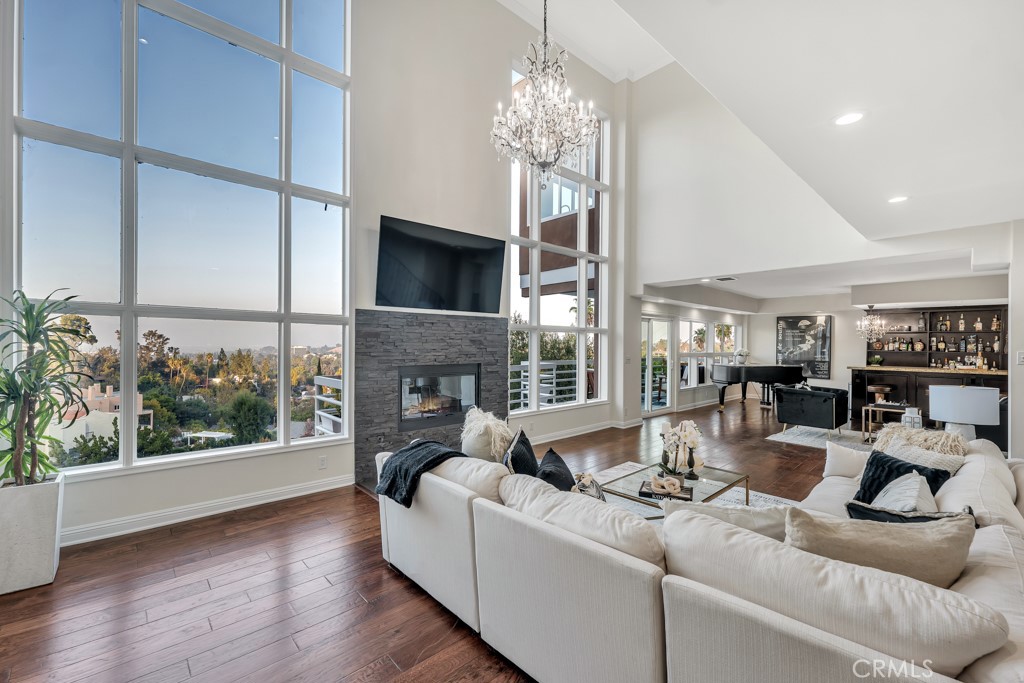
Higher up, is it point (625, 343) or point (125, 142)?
point (125, 142)

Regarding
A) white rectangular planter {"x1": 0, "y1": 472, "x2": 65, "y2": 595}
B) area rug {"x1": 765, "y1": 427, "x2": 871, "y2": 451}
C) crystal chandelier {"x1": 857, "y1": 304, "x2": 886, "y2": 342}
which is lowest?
area rug {"x1": 765, "y1": 427, "x2": 871, "y2": 451}

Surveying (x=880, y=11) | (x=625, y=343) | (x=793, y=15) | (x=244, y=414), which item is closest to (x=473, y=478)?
(x=793, y=15)

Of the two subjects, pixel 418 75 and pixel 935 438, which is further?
pixel 418 75

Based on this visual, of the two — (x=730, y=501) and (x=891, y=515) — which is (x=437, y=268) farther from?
(x=891, y=515)

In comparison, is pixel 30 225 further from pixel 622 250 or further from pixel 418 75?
pixel 622 250

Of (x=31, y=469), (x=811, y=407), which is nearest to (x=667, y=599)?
(x=31, y=469)

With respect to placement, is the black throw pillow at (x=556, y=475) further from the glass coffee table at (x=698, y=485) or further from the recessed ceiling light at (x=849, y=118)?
the recessed ceiling light at (x=849, y=118)

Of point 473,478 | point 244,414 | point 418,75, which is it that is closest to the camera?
point 473,478

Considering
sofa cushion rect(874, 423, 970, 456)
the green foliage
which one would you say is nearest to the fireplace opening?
the green foliage

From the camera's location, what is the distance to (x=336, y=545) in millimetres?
3223

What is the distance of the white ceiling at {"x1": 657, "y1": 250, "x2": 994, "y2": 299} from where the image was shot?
226 inches

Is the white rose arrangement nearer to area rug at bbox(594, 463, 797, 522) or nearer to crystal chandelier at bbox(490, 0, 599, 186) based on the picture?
area rug at bbox(594, 463, 797, 522)

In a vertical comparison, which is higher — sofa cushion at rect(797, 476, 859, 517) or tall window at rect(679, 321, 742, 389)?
tall window at rect(679, 321, 742, 389)

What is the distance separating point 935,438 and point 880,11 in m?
2.67
